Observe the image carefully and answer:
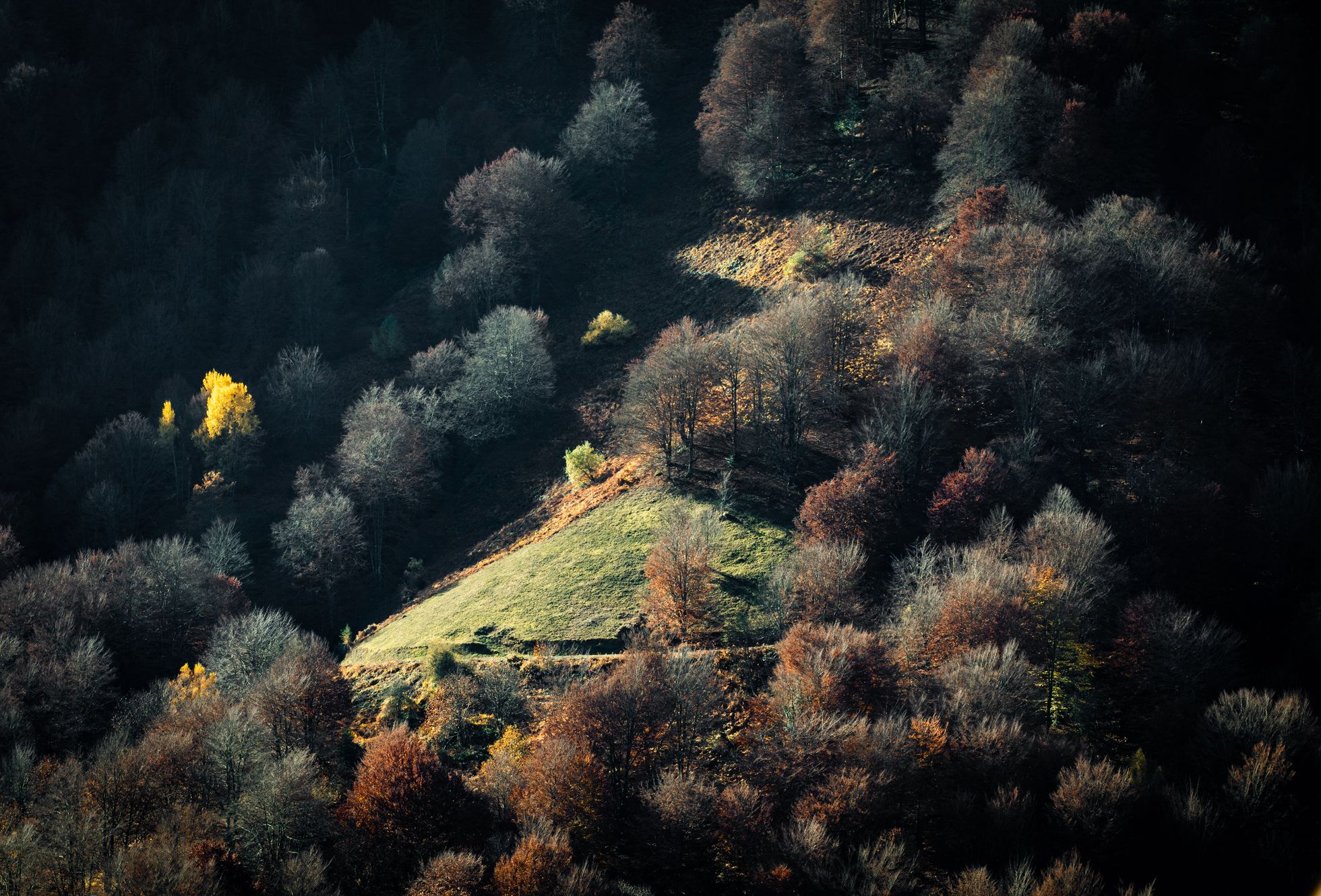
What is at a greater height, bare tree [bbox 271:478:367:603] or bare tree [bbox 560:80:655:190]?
bare tree [bbox 560:80:655:190]

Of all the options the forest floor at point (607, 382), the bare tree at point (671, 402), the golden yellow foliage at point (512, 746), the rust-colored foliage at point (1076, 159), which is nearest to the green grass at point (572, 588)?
the forest floor at point (607, 382)

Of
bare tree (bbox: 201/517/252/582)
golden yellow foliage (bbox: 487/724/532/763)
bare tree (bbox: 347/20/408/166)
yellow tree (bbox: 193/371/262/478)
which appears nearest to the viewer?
golden yellow foliage (bbox: 487/724/532/763)

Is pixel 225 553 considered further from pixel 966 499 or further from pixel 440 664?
pixel 966 499

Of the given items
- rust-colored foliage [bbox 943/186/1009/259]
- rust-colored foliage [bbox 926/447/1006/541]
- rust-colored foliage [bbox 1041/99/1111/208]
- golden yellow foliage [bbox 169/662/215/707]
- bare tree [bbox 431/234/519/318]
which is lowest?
golden yellow foliage [bbox 169/662/215/707]

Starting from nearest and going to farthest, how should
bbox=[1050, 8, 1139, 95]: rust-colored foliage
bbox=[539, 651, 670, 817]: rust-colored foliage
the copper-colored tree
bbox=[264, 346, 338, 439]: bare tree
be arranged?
bbox=[539, 651, 670, 817]: rust-colored foliage → bbox=[1050, 8, 1139, 95]: rust-colored foliage → the copper-colored tree → bbox=[264, 346, 338, 439]: bare tree

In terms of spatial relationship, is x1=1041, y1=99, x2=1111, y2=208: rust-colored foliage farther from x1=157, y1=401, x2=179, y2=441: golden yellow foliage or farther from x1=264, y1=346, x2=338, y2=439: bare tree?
Result: x1=157, y1=401, x2=179, y2=441: golden yellow foliage

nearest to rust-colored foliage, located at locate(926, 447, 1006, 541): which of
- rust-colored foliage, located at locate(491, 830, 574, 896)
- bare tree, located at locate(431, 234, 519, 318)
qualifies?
rust-colored foliage, located at locate(491, 830, 574, 896)

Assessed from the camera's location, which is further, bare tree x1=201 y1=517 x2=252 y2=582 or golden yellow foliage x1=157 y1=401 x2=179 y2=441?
golden yellow foliage x1=157 y1=401 x2=179 y2=441
